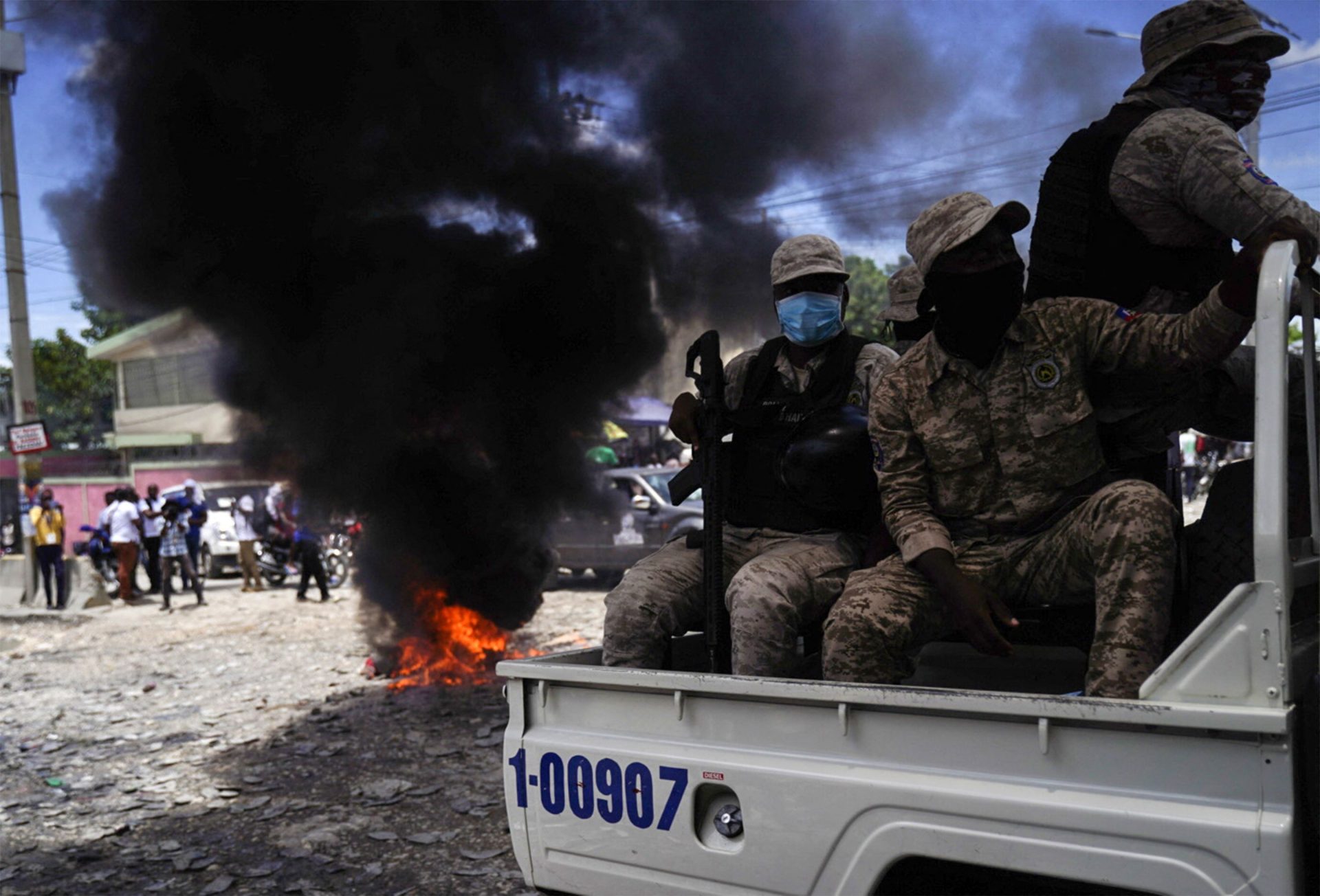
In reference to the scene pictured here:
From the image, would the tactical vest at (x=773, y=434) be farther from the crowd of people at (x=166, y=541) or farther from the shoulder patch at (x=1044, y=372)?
the crowd of people at (x=166, y=541)

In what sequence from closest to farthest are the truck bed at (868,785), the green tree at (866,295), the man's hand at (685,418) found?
the truck bed at (868,785)
the man's hand at (685,418)
the green tree at (866,295)

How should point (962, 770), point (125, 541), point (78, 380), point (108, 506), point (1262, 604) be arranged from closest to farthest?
point (1262, 604)
point (962, 770)
point (125, 541)
point (108, 506)
point (78, 380)

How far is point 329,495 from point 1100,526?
8862 mm

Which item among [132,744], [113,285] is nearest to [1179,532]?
[132,744]

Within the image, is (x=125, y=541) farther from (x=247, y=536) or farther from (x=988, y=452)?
(x=988, y=452)

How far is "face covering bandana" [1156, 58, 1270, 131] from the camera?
2.72 m

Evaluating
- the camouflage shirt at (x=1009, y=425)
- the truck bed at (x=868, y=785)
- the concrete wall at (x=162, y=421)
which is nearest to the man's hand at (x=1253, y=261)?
the camouflage shirt at (x=1009, y=425)

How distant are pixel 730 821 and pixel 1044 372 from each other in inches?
47.6

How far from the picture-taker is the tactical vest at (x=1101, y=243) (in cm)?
276

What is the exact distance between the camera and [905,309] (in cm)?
389

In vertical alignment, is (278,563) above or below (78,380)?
below

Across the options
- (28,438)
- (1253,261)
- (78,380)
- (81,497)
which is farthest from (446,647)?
(78,380)

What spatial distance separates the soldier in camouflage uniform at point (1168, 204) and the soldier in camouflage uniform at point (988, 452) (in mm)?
185

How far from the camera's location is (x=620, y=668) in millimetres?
2457
